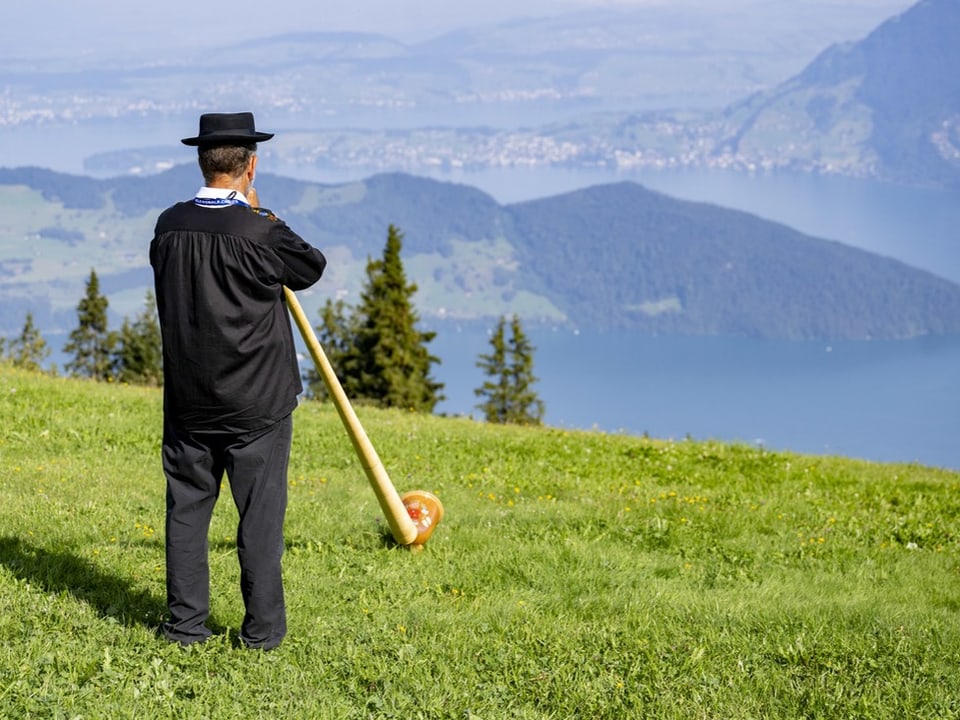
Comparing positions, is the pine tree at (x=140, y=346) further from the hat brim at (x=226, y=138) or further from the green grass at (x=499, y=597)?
the hat brim at (x=226, y=138)

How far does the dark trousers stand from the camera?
5648 millimetres

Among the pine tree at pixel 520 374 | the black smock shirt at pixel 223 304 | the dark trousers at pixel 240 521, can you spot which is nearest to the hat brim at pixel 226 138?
the black smock shirt at pixel 223 304

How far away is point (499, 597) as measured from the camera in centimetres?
710

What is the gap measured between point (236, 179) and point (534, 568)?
3929 millimetres

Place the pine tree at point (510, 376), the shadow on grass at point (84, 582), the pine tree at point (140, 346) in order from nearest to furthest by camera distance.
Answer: the shadow on grass at point (84, 582)
the pine tree at point (140, 346)
the pine tree at point (510, 376)

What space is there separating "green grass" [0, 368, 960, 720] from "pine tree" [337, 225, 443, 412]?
50059 mm

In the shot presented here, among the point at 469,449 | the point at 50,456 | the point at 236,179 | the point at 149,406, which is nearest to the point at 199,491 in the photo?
the point at 236,179

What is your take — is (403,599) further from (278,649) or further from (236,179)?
(236,179)

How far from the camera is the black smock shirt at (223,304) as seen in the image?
17.7 ft

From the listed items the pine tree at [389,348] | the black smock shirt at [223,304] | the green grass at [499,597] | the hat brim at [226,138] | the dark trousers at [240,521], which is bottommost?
the pine tree at [389,348]

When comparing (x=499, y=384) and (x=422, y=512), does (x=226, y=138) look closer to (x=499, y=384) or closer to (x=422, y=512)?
(x=422, y=512)

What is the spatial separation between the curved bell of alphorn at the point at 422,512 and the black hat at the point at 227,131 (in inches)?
154

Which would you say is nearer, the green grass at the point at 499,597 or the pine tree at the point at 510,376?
the green grass at the point at 499,597

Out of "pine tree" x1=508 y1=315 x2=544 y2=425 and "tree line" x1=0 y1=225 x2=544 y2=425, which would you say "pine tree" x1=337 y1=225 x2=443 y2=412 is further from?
"pine tree" x1=508 y1=315 x2=544 y2=425
